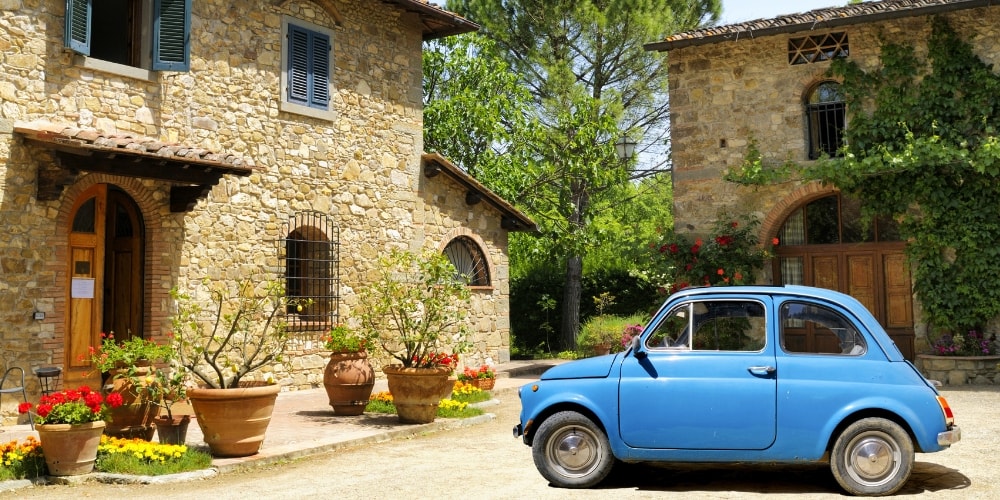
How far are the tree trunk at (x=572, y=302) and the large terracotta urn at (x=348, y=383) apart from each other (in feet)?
39.8

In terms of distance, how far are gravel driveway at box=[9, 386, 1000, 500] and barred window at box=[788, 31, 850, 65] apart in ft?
26.9

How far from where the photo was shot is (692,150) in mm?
16312

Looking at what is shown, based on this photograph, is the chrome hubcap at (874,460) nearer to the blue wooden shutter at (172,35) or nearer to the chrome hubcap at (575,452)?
the chrome hubcap at (575,452)

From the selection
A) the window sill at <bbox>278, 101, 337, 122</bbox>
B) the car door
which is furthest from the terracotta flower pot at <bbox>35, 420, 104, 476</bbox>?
the window sill at <bbox>278, 101, 337, 122</bbox>

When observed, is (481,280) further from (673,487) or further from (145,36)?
(673,487)

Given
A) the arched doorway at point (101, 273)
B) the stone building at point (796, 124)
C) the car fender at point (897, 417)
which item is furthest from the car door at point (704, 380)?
the stone building at point (796, 124)

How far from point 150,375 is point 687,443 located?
195 inches

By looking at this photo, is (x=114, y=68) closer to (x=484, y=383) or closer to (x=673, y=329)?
(x=484, y=383)

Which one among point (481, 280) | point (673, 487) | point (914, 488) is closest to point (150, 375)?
point (673, 487)

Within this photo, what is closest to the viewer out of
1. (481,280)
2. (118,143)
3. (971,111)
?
(118,143)

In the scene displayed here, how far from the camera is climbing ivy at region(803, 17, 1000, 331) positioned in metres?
13.9

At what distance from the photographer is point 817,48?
1538 centimetres

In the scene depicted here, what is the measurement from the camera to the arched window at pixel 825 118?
50.3ft

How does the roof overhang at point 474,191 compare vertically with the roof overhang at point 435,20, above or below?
below
